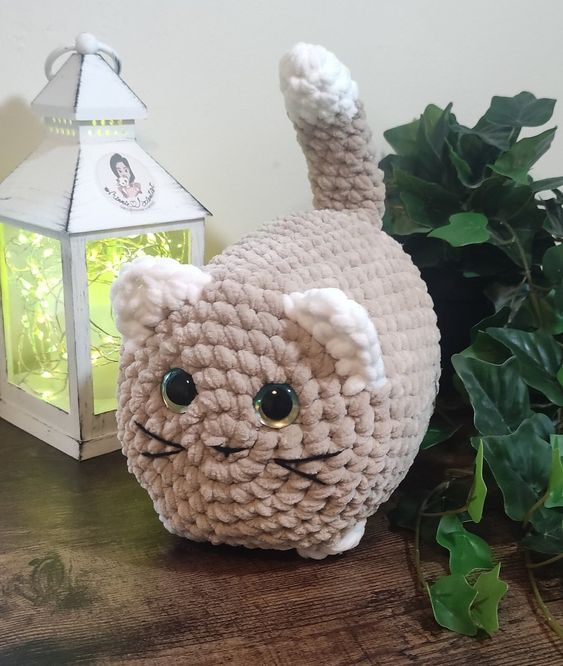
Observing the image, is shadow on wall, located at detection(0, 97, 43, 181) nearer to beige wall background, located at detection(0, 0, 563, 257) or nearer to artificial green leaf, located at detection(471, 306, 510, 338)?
beige wall background, located at detection(0, 0, 563, 257)

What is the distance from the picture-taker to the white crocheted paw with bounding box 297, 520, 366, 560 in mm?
607

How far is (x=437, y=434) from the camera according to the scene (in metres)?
0.74

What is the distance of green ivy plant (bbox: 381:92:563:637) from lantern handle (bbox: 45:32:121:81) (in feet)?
1.16

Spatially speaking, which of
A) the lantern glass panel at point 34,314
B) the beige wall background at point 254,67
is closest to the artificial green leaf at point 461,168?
the beige wall background at point 254,67

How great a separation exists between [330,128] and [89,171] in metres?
0.25

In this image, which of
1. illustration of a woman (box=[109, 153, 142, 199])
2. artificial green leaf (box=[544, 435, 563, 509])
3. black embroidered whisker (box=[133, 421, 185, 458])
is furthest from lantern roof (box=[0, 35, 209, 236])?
artificial green leaf (box=[544, 435, 563, 509])

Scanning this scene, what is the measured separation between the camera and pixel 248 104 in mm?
985

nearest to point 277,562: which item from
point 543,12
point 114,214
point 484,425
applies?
point 484,425

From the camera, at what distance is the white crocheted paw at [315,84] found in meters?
0.65

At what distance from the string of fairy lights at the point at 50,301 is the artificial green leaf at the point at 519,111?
0.40 metres

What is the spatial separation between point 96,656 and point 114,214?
0.42m

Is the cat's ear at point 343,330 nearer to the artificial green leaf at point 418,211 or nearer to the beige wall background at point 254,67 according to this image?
the artificial green leaf at point 418,211

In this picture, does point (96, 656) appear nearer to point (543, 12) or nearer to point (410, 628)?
point (410, 628)

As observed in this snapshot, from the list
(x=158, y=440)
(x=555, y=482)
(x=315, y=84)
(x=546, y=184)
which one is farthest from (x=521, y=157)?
(x=158, y=440)
